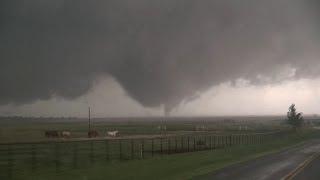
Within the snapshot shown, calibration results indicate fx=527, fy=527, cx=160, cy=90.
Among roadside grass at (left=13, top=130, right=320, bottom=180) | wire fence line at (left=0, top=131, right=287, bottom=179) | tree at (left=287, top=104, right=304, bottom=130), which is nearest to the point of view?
roadside grass at (left=13, top=130, right=320, bottom=180)

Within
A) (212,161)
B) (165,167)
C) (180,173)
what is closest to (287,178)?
(180,173)

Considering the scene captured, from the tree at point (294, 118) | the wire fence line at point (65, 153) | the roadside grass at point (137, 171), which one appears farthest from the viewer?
the tree at point (294, 118)

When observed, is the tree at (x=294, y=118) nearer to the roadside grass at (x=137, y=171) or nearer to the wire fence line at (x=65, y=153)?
the wire fence line at (x=65, y=153)

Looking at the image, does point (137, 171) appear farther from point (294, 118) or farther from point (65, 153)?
point (294, 118)

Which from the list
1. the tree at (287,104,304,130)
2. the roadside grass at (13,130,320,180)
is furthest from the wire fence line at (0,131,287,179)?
the tree at (287,104,304,130)

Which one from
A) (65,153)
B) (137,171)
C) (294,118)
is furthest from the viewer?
(294,118)

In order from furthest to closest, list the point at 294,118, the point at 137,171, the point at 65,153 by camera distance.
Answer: the point at 294,118, the point at 65,153, the point at 137,171

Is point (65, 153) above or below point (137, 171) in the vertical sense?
below

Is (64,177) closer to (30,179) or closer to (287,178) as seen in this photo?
(30,179)

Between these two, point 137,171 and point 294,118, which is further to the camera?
point 294,118

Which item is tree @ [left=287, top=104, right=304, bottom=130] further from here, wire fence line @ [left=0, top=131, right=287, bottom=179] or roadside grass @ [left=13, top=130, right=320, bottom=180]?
roadside grass @ [left=13, top=130, right=320, bottom=180]

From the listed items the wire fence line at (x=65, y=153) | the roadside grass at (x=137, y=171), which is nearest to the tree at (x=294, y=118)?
the wire fence line at (x=65, y=153)

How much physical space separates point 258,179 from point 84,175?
8292 millimetres

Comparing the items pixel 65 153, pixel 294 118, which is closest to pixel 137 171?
pixel 65 153
